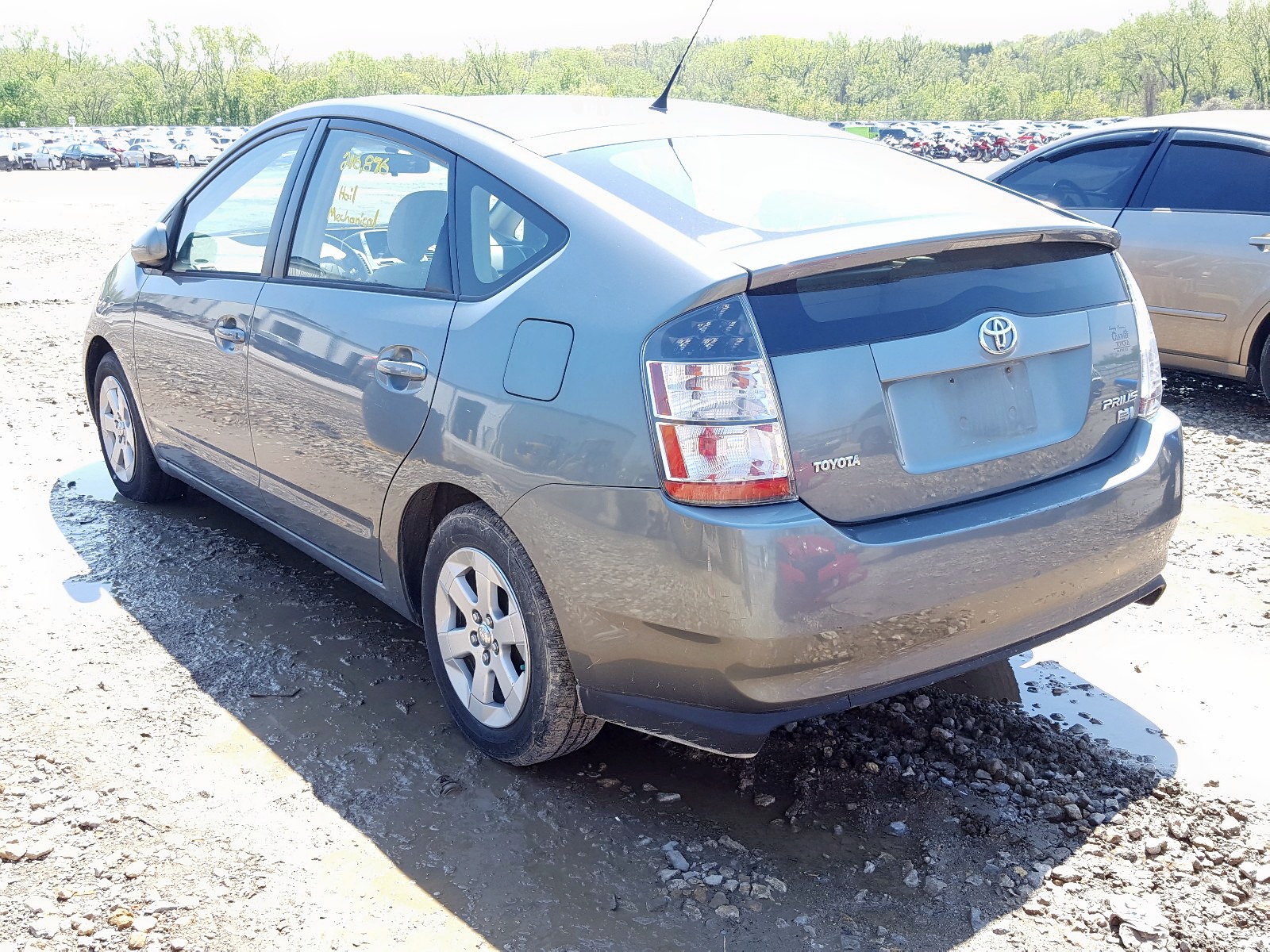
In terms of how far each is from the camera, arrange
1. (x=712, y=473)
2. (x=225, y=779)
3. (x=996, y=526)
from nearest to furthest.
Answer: (x=712, y=473)
(x=996, y=526)
(x=225, y=779)

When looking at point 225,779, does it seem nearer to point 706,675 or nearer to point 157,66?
point 706,675

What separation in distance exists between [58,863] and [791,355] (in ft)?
6.80

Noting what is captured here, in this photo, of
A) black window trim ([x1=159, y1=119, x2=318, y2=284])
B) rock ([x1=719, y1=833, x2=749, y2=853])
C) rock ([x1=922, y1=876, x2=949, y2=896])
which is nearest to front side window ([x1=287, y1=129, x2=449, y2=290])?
black window trim ([x1=159, y1=119, x2=318, y2=284])

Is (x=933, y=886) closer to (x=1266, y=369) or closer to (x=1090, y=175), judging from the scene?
(x=1266, y=369)

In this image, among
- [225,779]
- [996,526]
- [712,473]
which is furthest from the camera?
[225,779]

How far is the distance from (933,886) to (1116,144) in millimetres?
5751

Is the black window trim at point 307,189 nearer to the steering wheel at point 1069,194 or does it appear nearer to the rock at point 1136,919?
the rock at point 1136,919

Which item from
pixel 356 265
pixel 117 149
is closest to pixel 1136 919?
pixel 356 265

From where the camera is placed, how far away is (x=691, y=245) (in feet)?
8.57

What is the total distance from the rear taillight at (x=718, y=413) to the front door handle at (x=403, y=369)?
82cm

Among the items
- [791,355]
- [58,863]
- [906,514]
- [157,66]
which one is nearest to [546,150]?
[791,355]

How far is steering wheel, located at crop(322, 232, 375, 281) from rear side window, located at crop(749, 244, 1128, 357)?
4.72 feet

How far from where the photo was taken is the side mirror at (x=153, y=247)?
4.48 m

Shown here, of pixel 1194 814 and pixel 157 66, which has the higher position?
pixel 157 66
